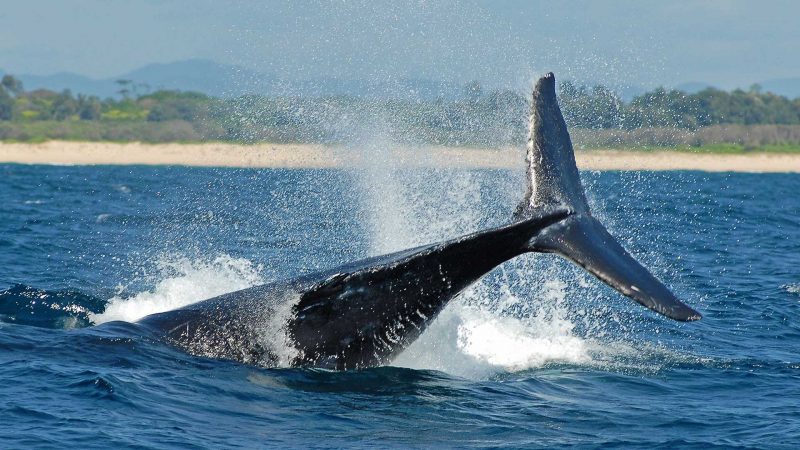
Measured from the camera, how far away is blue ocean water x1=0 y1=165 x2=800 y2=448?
984 cm

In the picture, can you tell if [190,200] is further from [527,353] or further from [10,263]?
[527,353]

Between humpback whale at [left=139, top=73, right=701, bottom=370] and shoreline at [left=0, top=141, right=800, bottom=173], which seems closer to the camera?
humpback whale at [left=139, top=73, right=701, bottom=370]

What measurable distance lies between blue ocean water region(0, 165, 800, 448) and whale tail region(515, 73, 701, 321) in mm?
1332

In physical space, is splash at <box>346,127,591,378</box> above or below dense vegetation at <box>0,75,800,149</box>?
below

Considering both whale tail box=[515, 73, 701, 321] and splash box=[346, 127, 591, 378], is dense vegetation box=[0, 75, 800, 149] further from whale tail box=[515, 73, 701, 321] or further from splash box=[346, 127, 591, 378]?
whale tail box=[515, 73, 701, 321]

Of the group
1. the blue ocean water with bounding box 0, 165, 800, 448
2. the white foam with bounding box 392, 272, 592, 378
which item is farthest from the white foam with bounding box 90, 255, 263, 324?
the white foam with bounding box 392, 272, 592, 378

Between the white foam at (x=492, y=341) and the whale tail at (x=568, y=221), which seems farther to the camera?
the white foam at (x=492, y=341)

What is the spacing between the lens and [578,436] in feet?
32.8

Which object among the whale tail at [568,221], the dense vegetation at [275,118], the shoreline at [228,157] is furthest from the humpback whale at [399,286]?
the shoreline at [228,157]

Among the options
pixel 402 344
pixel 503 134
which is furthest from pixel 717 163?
pixel 402 344

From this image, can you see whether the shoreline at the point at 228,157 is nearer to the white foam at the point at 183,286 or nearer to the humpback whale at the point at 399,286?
the white foam at the point at 183,286

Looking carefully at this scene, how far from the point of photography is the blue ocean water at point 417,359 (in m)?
9.84

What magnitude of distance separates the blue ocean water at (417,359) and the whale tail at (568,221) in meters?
1.33

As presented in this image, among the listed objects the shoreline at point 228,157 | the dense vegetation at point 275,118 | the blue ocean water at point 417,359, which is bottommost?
the blue ocean water at point 417,359
